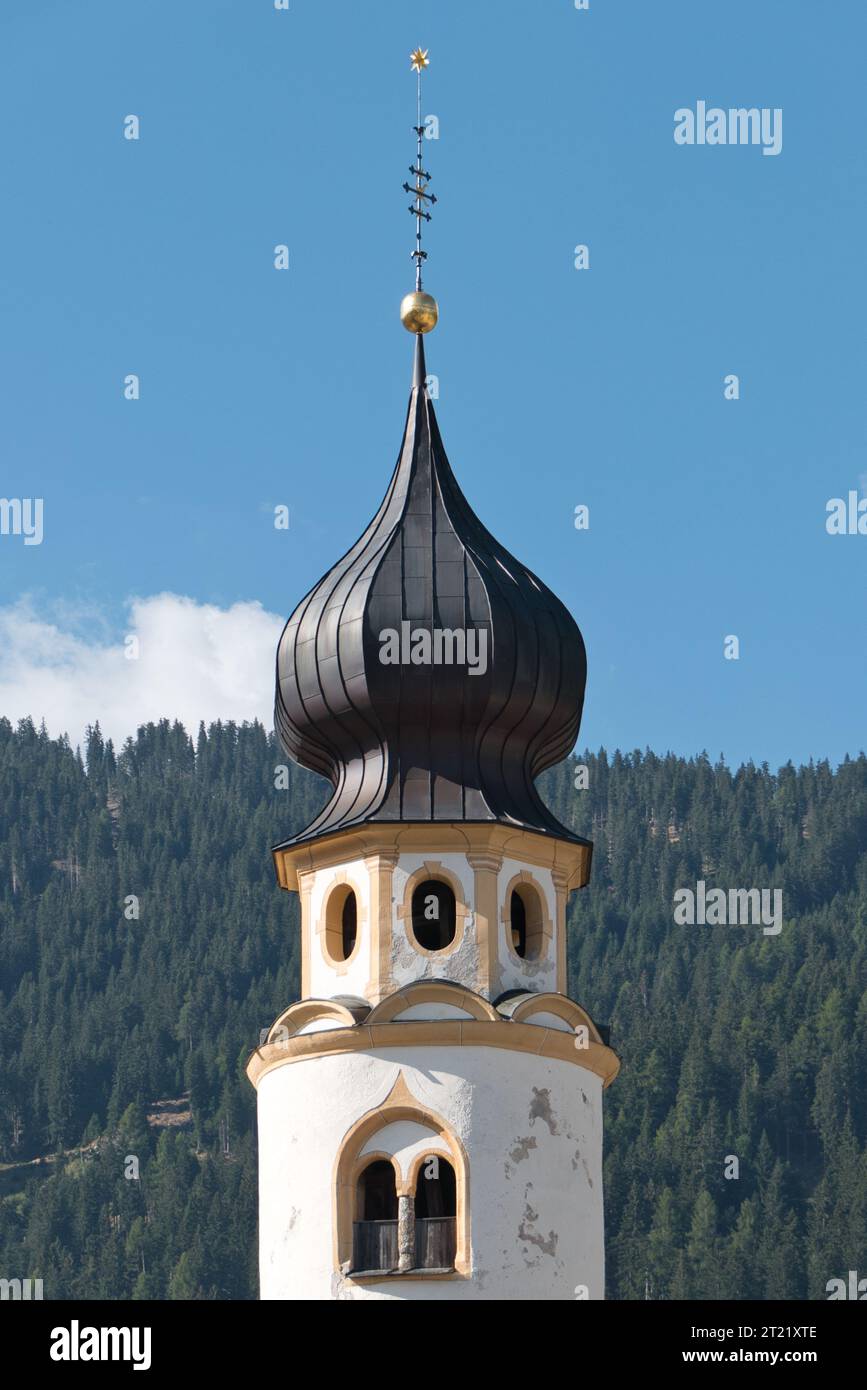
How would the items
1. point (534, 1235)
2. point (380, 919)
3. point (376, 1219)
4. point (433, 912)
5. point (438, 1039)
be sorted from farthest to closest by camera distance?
1. point (433, 912)
2. point (380, 919)
3. point (438, 1039)
4. point (376, 1219)
5. point (534, 1235)

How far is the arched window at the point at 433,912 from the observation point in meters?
38.1

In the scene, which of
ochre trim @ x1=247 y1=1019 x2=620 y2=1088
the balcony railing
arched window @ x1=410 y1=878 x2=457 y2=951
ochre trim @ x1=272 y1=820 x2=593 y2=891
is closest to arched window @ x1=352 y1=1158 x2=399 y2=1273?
the balcony railing

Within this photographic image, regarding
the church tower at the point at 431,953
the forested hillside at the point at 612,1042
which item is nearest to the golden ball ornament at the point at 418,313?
the church tower at the point at 431,953

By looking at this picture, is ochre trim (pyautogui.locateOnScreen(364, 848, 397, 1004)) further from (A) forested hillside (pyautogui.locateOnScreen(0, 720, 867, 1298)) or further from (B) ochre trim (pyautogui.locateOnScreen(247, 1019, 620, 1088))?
(A) forested hillside (pyautogui.locateOnScreen(0, 720, 867, 1298))

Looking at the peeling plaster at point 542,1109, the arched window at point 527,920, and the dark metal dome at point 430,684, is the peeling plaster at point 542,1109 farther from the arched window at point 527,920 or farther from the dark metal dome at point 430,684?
the dark metal dome at point 430,684

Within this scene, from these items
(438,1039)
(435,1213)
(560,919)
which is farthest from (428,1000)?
(560,919)

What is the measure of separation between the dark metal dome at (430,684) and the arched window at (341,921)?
77 cm

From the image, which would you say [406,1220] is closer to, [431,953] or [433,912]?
[431,953]

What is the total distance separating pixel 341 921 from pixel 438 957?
148 cm

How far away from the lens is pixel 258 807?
199125 mm

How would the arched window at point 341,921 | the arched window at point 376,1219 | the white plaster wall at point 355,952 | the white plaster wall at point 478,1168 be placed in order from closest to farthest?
the white plaster wall at point 478,1168 < the arched window at point 376,1219 < the white plaster wall at point 355,952 < the arched window at point 341,921

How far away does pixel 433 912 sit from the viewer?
125 feet

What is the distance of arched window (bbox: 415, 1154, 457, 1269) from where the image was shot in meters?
36.2
